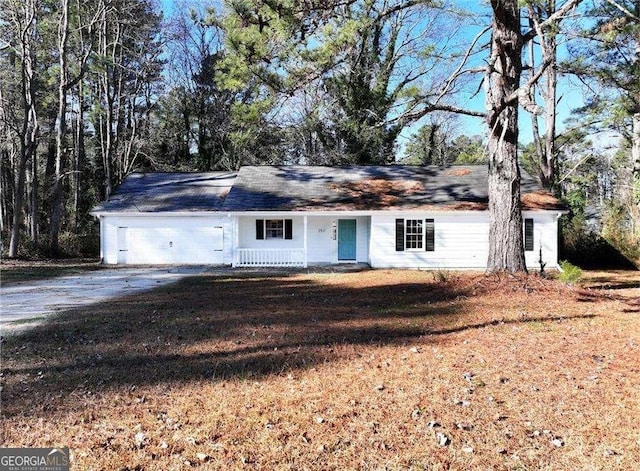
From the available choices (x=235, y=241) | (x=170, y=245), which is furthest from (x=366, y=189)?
(x=170, y=245)

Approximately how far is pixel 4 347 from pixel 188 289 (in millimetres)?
5521

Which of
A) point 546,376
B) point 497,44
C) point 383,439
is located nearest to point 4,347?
point 383,439

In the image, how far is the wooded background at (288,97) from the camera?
9.27 meters

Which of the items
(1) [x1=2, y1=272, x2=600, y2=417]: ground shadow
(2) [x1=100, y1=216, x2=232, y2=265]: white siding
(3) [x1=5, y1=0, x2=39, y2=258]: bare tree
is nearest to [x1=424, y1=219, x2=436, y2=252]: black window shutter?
(1) [x1=2, y1=272, x2=600, y2=417]: ground shadow

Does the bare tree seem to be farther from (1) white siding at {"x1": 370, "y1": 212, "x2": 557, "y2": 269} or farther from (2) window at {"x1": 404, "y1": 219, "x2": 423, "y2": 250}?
(2) window at {"x1": 404, "y1": 219, "x2": 423, "y2": 250}

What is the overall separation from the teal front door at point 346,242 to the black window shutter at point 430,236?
298 centimetres

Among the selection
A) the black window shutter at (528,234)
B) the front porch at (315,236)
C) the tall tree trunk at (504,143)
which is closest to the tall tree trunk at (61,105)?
the front porch at (315,236)

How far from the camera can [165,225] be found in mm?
17922

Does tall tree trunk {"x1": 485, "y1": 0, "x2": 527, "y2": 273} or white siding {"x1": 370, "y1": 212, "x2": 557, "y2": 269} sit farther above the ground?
tall tree trunk {"x1": 485, "y1": 0, "x2": 527, "y2": 273}

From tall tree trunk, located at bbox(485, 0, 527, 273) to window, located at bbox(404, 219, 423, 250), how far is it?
285 inches

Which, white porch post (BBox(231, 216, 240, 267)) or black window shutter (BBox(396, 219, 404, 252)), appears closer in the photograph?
black window shutter (BBox(396, 219, 404, 252))

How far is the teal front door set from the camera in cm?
1848

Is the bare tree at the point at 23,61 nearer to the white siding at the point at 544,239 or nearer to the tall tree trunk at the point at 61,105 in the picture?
the tall tree trunk at the point at 61,105

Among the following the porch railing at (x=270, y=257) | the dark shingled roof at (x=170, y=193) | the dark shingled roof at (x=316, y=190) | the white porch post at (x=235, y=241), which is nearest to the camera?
the dark shingled roof at (x=316, y=190)
